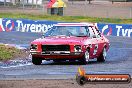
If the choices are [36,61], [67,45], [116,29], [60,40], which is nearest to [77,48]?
[67,45]

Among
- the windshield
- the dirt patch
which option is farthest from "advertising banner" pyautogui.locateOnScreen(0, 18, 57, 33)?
the dirt patch

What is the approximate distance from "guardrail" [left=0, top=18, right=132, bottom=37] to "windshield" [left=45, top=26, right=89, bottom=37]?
1827 cm

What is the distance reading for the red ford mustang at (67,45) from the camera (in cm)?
1678

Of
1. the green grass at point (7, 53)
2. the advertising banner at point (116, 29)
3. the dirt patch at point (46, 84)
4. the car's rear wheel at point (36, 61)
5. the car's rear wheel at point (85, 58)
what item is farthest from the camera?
the advertising banner at point (116, 29)

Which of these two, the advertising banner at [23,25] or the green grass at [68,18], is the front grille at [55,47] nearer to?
the advertising banner at [23,25]

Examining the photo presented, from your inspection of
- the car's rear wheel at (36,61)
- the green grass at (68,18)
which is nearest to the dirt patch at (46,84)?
the car's rear wheel at (36,61)

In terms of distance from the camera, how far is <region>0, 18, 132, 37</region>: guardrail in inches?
1448

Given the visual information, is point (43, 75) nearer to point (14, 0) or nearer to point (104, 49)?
point (104, 49)

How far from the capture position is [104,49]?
62.4 feet

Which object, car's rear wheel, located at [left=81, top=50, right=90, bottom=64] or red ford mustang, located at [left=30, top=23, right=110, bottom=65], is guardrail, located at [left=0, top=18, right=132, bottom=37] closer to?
red ford mustang, located at [left=30, top=23, right=110, bottom=65]

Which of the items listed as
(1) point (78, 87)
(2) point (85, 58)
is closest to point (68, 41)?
(2) point (85, 58)

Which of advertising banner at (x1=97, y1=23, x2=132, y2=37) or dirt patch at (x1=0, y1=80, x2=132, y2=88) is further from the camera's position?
advertising banner at (x1=97, y1=23, x2=132, y2=37)

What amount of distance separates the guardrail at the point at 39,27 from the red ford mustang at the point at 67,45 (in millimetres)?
18294

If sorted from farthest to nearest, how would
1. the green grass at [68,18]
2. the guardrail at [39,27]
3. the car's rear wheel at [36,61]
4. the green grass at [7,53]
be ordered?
1. the green grass at [68,18]
2. the guardrail at [39,27]
3. the green grass at [7,53]
4. the car's rear wheel at [36,61]
